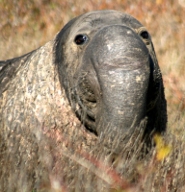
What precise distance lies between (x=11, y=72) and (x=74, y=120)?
1147 millimetres

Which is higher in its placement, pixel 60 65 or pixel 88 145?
pixel 60 65

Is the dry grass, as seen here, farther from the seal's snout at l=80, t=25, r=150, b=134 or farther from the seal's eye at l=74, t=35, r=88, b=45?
the seal's snout at l=80, t=25, r=150, b=134

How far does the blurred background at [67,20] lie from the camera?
10.1 m

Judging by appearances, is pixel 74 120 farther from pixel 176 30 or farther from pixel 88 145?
pixel 176 30

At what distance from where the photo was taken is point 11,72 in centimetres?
655

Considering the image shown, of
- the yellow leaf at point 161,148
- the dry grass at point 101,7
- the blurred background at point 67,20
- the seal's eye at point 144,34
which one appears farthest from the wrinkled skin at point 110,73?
the blurred background at point 67,20

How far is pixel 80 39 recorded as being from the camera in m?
5.70

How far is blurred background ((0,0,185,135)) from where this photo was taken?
33.1 feet

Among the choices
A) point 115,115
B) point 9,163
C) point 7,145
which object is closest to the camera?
point 115,115

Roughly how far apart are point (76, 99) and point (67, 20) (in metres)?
6.04

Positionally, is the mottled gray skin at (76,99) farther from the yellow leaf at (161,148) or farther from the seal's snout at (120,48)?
the yellow leaf at (161,148)

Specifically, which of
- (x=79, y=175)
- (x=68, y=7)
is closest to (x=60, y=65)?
(x=79, y=175)

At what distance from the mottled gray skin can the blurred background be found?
3356 millimetres

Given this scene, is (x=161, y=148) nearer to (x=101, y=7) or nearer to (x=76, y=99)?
(x=76, y=99)
